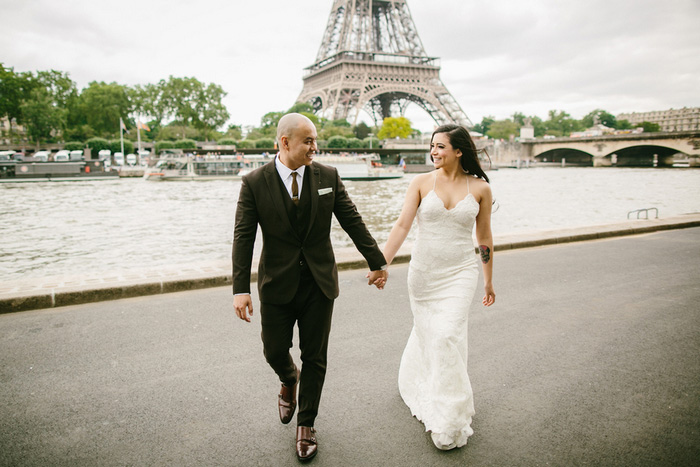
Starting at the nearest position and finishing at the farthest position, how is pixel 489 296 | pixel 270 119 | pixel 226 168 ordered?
pixel 489 296, pixel 226 168, pixel 270 119

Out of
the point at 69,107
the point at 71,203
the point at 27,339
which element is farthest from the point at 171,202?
the point at 69,107

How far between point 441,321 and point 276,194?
1222mm

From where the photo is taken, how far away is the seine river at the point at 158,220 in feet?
33.7

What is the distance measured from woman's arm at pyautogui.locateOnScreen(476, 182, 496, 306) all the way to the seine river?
4898mm

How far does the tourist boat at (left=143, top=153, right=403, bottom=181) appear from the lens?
40812 millimetres

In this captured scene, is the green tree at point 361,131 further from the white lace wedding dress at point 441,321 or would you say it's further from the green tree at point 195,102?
the white lace wedding dress at point 441,321

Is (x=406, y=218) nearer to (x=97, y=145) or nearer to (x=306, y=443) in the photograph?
(x=306, y=443)

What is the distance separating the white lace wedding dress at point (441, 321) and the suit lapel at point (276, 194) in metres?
0.92

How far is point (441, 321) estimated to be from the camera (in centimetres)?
284

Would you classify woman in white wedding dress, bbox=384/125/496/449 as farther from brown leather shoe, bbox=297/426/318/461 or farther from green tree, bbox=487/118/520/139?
green tree, bbox=487/118/520/139

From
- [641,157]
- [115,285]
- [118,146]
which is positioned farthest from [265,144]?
[115,285]

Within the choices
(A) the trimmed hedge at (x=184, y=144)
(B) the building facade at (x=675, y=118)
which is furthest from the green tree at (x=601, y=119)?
(A) the trimmed hedge at (x=184, y=144)

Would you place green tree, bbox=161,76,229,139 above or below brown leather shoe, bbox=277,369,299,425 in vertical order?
above

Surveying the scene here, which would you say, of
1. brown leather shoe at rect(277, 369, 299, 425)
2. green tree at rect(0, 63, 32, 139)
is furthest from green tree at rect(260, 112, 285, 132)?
brown leather shoe at rect(277, 369, 299, 425)
